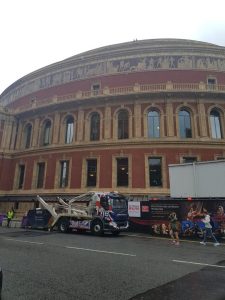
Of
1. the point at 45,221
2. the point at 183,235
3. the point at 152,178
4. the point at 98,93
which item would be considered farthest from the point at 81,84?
the point at 183,235

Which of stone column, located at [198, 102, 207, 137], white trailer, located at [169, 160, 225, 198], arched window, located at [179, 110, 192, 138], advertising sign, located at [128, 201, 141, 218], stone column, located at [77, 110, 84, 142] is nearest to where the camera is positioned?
white trailer, located at [169, 160, 225, 198]

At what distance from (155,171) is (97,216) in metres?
9.47

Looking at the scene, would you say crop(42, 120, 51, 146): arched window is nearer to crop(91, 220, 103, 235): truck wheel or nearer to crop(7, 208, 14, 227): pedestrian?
crop(7, 208, 14, 227): pedestrian

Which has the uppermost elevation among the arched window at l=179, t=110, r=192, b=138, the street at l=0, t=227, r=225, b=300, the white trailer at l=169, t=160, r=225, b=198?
the arched window at l=179, t=110, r=192, b=138

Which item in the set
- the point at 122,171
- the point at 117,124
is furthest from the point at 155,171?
the point at 117,124

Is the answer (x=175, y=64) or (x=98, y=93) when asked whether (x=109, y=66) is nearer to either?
(x=98, y=93)

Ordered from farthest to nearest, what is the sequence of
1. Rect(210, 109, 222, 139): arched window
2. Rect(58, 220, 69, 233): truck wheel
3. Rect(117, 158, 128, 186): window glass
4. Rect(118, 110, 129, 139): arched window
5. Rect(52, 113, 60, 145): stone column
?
Rect(52, 113, 60, 145): stone column
Rect(118, 110, 129, 139): arched window
Rect(210, 109, 222, 139): arched window
Rect(117, 158, 128, 186): window glass
Rect(58, 220, 69, 233): truck wheel

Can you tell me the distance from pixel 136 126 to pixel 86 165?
6425 millimetres

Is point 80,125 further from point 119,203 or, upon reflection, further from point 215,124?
point 215,124

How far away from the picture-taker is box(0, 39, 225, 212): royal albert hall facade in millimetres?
25078

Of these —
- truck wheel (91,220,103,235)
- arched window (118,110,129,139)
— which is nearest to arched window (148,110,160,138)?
arched window (118,110,129,139)

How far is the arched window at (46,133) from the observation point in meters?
30.4

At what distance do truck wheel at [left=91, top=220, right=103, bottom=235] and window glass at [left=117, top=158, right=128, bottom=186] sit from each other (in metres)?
8.35

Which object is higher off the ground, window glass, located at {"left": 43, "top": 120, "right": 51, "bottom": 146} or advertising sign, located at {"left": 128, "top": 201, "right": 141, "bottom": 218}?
window glass, located at {"left": 43, "top": 120, "right": 51, "bottom": 146}
